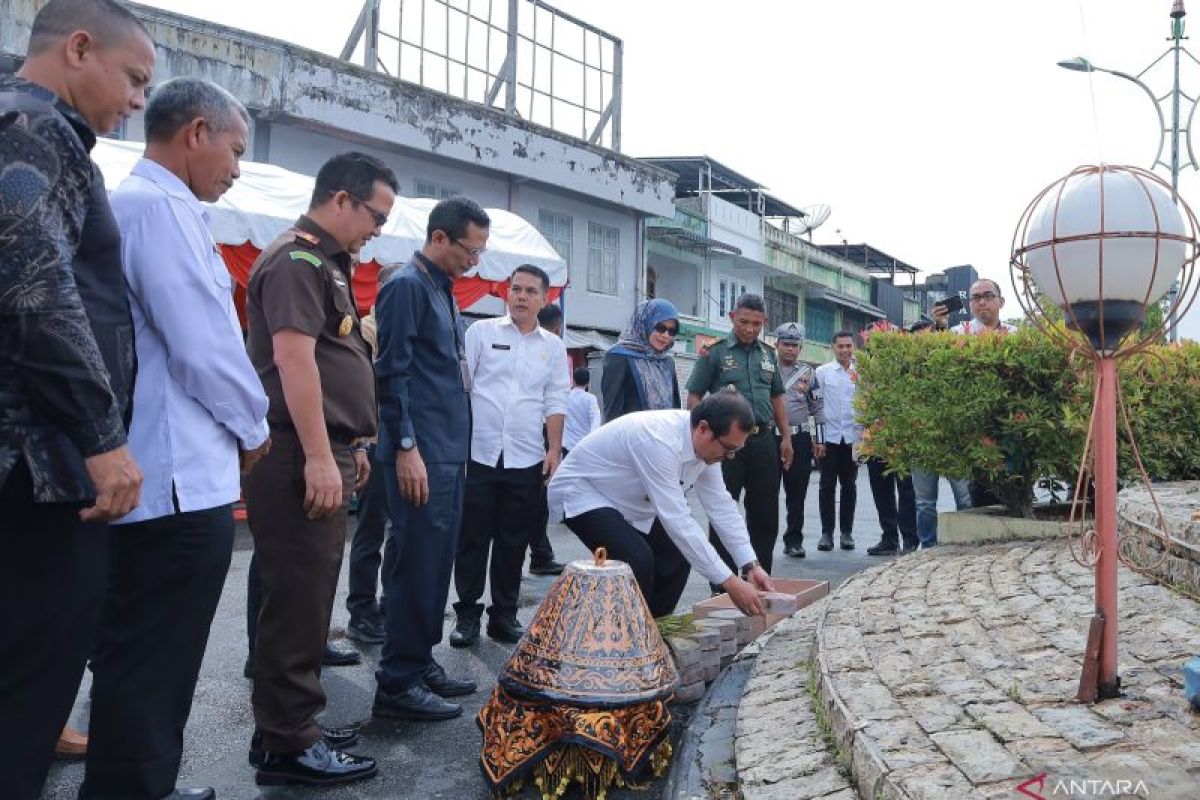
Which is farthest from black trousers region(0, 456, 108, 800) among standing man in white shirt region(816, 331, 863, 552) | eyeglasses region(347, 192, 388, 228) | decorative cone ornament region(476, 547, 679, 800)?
standing man in white shirt region(816, 331, 863, 552)

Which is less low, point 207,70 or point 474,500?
point 207,70

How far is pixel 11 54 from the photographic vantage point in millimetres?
12945

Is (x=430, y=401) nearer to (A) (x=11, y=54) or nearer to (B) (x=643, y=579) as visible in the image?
(B) (x=643, y=579)

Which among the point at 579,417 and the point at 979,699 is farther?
the point at 579,417

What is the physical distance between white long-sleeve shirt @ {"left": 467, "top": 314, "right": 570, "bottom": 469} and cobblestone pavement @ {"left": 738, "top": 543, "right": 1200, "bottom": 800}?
5.38 ft

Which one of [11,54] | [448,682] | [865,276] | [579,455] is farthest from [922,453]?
[865,276]

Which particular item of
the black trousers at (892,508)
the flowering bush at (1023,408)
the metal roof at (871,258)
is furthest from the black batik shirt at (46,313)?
the metal roof at (871,258)

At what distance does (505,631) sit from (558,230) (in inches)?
711

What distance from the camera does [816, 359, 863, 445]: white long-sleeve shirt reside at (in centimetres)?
882

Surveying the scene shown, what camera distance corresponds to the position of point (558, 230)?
22.5m

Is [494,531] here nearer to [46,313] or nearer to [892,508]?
[46,313]

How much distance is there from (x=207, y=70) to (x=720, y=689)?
14.1m

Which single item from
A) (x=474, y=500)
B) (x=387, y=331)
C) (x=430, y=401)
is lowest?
(x=474, y=500)

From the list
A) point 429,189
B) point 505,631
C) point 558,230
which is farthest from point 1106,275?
point 558,230
